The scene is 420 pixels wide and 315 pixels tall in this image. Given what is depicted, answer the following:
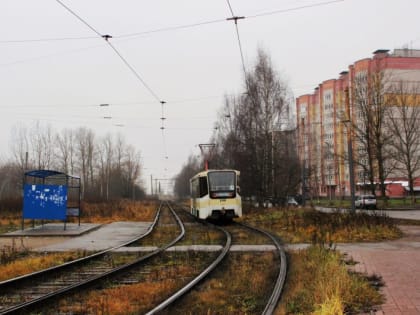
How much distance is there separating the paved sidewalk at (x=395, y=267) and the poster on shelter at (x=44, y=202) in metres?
12.9

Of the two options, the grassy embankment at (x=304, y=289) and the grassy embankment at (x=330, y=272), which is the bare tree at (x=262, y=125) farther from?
the grassy embankment at (x=304, y=289)

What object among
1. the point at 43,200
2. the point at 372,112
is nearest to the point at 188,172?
the point at 372,112

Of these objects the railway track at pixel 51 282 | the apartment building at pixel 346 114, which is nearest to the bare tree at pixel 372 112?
the apartment building at pixel 346 114

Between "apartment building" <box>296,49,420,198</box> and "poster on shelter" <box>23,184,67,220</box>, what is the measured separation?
13.5m

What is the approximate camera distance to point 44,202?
2208 centimetres

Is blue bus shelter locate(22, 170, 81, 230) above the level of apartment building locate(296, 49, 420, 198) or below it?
below

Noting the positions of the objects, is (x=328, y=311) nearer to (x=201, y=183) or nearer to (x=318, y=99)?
(x=201, y=183)

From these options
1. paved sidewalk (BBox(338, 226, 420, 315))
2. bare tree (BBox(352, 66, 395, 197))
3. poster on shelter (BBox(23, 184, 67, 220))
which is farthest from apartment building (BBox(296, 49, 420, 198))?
poster on shelter (BBox(23, 184, 67, 220))

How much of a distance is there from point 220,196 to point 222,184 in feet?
2.16

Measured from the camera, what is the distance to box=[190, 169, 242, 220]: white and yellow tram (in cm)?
2598

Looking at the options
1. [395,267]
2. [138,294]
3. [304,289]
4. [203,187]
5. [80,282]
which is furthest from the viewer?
[203,187]

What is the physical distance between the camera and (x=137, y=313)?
673 cm

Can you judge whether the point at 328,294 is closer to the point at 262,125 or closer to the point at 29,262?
the point at 29,262

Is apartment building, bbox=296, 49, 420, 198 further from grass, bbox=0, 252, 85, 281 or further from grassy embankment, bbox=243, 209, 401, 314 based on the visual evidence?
grass, bbox=0, 252, 85, 281
